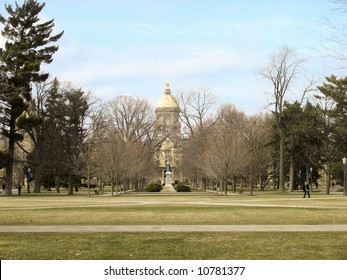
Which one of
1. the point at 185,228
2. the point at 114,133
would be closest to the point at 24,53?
the point at 114,133

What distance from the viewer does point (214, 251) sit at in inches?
455

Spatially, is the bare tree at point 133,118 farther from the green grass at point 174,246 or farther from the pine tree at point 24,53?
the green grass at point 174,246

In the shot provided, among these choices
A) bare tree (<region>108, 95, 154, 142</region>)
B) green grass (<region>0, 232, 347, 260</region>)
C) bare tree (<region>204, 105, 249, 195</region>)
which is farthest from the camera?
bare tree (<region>108, 95, 154, 142</region>)

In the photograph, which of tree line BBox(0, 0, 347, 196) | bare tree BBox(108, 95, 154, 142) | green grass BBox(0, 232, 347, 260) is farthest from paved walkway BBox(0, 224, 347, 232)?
bare tree BBox(108, 95, 154, 142)

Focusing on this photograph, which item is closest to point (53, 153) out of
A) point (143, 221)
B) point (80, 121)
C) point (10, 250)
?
point (80, 121)

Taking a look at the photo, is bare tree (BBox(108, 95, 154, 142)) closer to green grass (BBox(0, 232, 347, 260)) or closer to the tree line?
the tree line

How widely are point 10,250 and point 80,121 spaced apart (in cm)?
5089

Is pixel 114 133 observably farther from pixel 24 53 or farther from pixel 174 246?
pixel 174 246

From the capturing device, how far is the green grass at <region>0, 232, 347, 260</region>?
11.0 metres

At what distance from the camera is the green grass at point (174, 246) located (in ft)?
36.1

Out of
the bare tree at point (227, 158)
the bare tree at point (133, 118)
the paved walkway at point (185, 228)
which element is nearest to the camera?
the paved walkway at point (185, 228)

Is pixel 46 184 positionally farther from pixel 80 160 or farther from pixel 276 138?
pixel 276 138

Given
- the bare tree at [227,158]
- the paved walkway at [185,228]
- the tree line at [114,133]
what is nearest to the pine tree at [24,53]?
the tree line at [114,133]

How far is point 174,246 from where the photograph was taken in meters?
12.5
